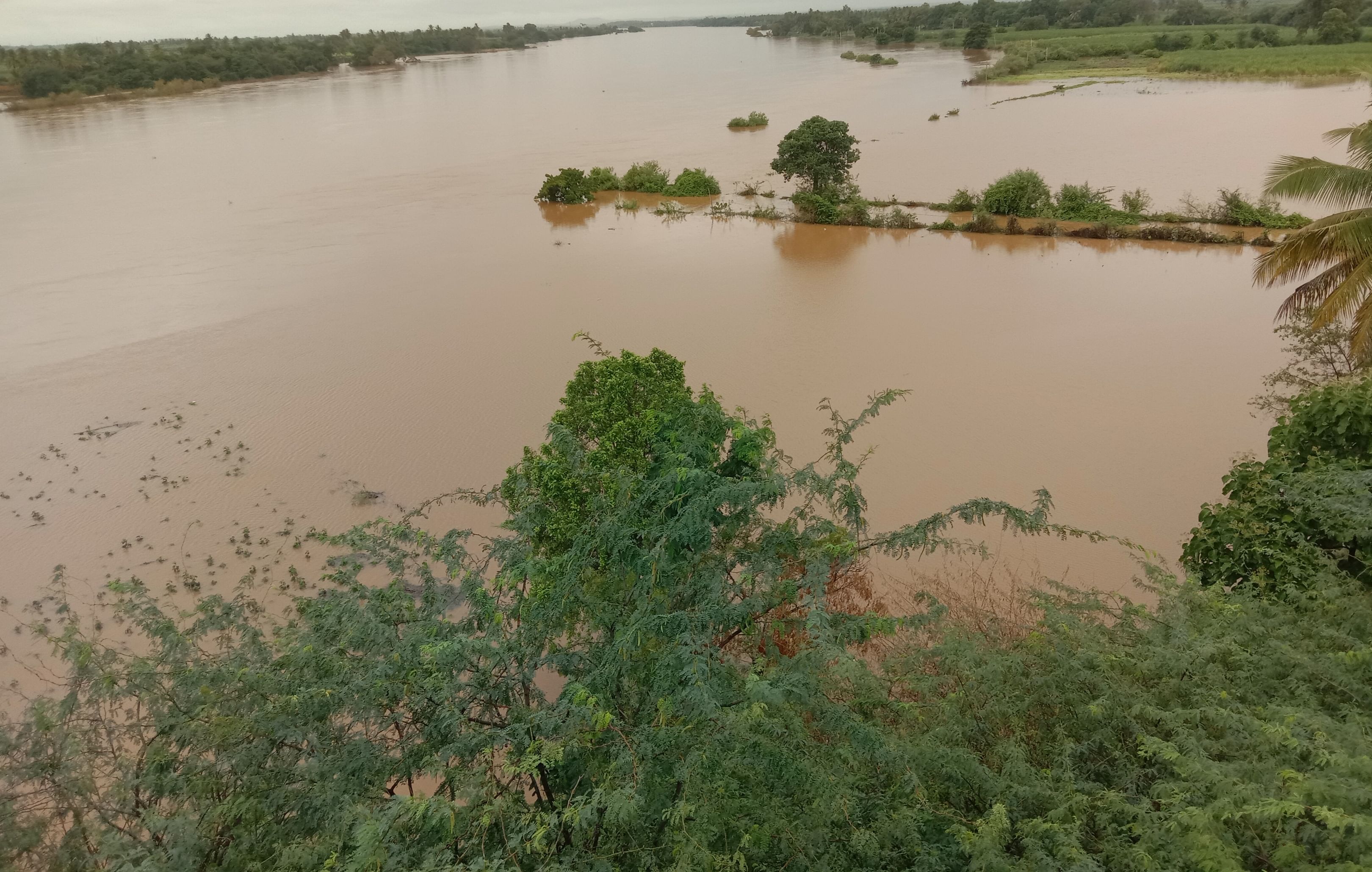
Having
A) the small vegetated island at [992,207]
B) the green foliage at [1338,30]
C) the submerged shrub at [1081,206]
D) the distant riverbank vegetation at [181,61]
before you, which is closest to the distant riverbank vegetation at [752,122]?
the small vegetated island at [992,207]

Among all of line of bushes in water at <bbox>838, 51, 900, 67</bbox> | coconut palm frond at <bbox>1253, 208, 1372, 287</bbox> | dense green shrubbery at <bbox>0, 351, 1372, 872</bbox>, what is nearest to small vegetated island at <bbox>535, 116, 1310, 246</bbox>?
coconut palm frond at <bbox>1253, 208, 1372, 287</bbox>

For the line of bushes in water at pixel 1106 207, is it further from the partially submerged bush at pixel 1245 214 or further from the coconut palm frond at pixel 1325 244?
the coconut palm frond at pixel 1325 244

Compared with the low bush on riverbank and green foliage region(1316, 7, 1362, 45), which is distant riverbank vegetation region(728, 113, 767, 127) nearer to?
the low bush on riverbank

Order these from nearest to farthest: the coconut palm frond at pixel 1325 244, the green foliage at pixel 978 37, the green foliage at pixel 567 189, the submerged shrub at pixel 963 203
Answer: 1. the coconut palm frond at pixel 1325 244
2. the submerged shrub at pixel 963 203
3. the green foliage at pixel 567 189
4. the green foliage at pixel 978 37

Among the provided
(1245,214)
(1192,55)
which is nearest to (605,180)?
(1245,214)

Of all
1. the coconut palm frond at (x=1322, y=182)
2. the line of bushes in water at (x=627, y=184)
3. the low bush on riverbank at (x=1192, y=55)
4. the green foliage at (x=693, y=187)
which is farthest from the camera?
the low bush on riverbank at (x=1192, y=55)

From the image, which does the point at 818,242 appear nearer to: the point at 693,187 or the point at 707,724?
the point at 693,187

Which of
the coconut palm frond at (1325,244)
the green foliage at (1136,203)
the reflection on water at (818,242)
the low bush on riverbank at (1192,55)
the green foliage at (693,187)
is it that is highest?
the low bush on riverbank at (1192,55)
